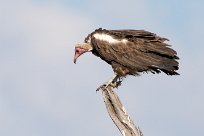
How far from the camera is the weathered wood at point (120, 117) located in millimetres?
10031

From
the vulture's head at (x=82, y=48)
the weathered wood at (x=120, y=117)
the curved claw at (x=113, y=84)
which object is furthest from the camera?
the vulture's head at (x=82, y=48)

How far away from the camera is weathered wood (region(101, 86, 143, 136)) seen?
10031 millimetres

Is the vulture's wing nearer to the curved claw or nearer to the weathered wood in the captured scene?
the curved claw

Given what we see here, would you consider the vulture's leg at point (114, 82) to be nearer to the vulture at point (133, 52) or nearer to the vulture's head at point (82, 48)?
the vulture at point (133, 52)

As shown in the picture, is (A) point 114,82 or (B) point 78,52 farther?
(B) point 78,52

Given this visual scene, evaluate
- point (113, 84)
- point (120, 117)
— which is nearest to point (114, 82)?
point (113, 84)

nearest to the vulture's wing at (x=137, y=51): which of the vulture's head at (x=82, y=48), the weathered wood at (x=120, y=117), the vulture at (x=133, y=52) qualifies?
the vulture at (x=133, y=52)

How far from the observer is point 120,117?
10250 mm

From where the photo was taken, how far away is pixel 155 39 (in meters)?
13.7

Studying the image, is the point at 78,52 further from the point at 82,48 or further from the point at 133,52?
the point at 133,52

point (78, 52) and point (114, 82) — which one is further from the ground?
point (78, 52)

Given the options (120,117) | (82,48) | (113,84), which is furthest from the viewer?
(82,48)

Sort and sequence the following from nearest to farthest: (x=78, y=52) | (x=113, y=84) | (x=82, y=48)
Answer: (x=113, y=84)
(x=82, y=48)
(x=78, y=52)

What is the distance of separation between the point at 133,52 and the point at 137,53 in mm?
108
